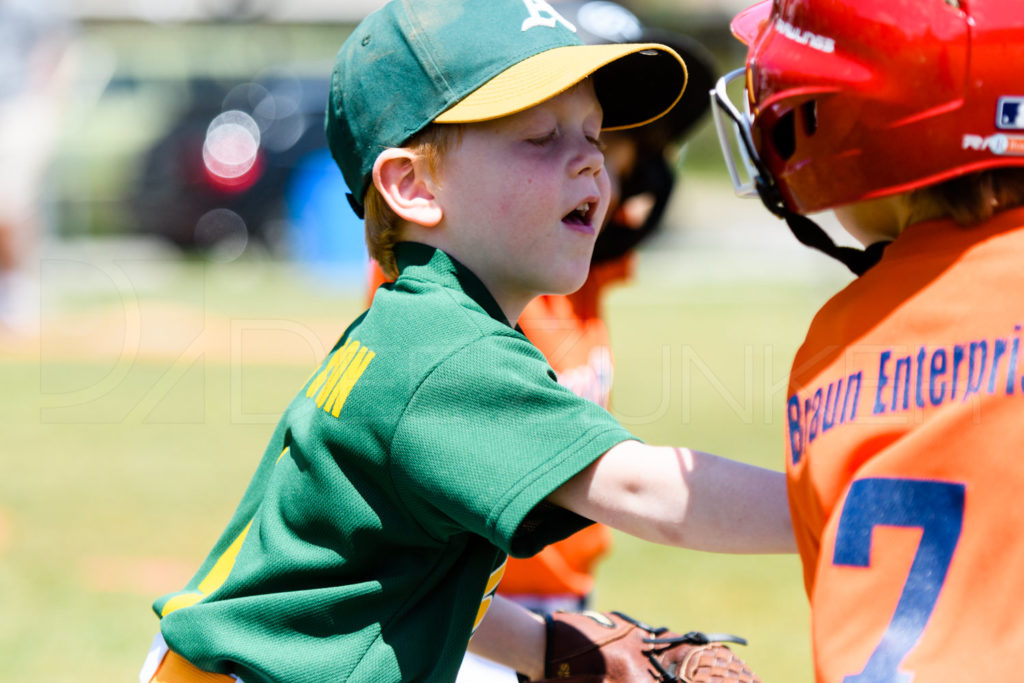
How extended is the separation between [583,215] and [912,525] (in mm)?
965

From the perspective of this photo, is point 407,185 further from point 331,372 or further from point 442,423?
point 442,423

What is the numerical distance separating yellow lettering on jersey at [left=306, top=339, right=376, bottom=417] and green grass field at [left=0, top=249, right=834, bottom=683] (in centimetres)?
267

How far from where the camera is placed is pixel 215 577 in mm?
2287

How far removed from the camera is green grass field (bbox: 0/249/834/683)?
16.3 feet

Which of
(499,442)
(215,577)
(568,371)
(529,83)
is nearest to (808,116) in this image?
(529,83)

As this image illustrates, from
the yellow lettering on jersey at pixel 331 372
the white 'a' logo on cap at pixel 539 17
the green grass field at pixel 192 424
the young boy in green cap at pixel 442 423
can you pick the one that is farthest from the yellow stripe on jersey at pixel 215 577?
the green grass field at pixel 192 424

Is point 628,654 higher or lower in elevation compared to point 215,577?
lower

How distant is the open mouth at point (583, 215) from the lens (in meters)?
2.22

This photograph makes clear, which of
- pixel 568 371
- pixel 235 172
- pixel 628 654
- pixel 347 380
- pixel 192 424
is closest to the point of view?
pixel 347 380

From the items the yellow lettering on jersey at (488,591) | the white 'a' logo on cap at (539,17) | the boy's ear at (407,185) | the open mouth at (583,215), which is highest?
the white 'a' logo on cap at (539,17)

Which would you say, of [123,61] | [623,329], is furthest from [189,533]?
[123,61]

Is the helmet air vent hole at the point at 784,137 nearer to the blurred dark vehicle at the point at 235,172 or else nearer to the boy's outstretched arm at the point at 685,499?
the boy's outstretched arm at the point at 685,499

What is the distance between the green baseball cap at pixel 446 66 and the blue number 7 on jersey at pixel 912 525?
0.91m

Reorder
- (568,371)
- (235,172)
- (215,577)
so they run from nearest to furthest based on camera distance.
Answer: (215,577) < (568,371) < (235,172)
